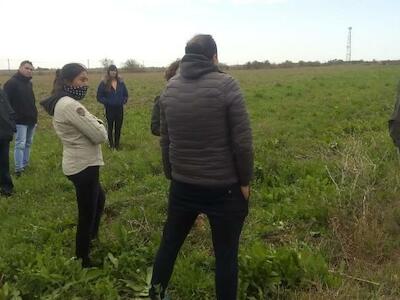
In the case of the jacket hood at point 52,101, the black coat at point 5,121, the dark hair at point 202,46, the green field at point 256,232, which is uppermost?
the dark hair at point 202,46

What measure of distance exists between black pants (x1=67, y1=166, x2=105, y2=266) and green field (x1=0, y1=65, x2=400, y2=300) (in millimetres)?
190

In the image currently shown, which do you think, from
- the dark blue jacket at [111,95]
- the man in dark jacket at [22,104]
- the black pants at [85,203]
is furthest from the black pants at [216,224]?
the dark blue jacket at [111,95]

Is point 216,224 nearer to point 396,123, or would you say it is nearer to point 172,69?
point 396,123

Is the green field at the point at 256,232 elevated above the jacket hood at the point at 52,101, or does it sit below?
below

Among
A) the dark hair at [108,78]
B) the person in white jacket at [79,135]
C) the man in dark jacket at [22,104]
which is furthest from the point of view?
the dark hair at [108,78]

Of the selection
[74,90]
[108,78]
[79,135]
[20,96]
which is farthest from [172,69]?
[108,78]

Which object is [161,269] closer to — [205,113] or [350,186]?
[205,113]

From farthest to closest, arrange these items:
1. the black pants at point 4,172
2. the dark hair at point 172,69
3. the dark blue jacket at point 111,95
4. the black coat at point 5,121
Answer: the dark blue jacket at point 111,95 → the black pants at point 4,172 → the black coat at point 5,121 → the dark hair at point 172,69

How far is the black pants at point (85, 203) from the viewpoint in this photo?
4.39 m

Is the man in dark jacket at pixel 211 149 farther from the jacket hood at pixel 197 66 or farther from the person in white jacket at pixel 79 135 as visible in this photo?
the person in white jacket at pixel 79 135

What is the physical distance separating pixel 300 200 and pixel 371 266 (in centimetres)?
173

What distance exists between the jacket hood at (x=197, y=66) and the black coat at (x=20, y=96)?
551 centimetres

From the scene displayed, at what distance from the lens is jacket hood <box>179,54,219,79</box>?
318cm

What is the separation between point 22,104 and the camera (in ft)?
26.5
